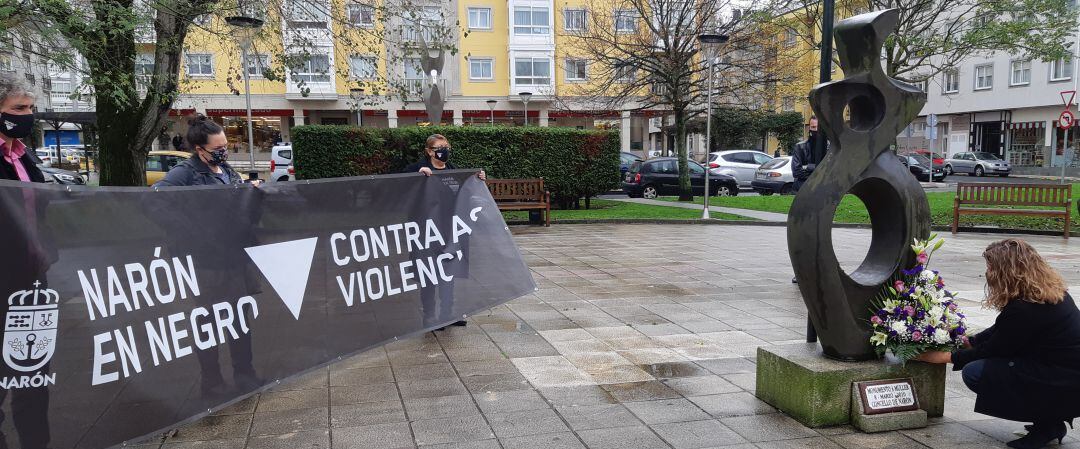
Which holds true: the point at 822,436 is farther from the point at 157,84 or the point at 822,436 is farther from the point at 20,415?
the point at 157,84

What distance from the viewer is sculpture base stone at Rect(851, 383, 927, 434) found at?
13.0 ft

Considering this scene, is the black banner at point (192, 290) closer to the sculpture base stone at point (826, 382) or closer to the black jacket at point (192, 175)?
the black jacket at point (192, 175)

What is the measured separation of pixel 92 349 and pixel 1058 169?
45.9 m

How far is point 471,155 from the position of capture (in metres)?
17.1

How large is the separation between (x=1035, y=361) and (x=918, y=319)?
0.55 m

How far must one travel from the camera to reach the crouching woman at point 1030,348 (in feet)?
11.8

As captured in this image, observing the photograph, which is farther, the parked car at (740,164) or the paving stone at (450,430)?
the parked car at (740,164)

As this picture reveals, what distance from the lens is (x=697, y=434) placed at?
3.97 m

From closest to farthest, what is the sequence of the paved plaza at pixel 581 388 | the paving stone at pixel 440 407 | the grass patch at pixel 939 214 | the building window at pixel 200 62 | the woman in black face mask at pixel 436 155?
1. the paved plaza at pixel 581 388
2. the paving stone at pixel 440 407
3. the woman in black face mask at pixel 436 155
4. the grass patch at pixel 939 214
5. the building window at pixel 200 62

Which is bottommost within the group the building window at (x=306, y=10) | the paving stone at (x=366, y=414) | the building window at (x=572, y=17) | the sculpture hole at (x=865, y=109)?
the paving stone at (x=366, y=414)

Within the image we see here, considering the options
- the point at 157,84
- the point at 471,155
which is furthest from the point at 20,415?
the point at 471,155

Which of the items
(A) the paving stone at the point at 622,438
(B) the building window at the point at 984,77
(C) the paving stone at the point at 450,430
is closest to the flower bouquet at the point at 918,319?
(A) the paving stone at the point at 622,438

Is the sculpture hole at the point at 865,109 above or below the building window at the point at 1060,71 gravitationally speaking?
below

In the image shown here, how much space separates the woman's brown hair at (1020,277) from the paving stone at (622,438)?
182 cm
